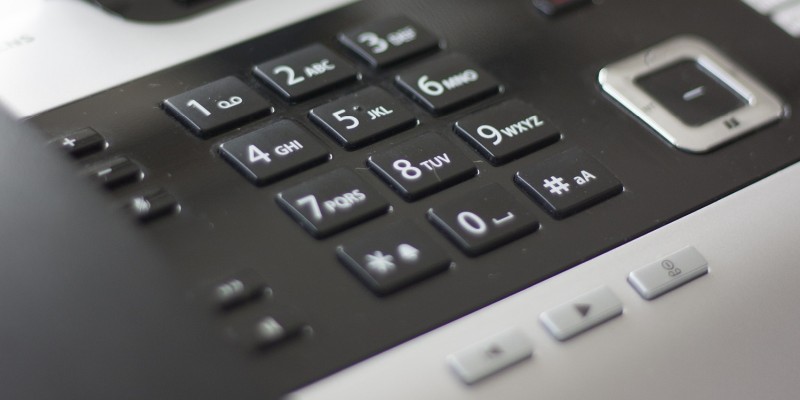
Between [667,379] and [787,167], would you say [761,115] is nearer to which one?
[787,167]

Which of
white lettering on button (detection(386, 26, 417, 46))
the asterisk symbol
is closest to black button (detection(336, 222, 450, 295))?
the asterisk symbol

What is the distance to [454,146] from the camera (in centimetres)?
40

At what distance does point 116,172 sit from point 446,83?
5.2 inches

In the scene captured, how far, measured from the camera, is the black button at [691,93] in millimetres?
429

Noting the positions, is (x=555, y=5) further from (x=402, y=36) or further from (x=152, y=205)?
(x=152, y=205)

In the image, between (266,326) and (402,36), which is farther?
(402,36)

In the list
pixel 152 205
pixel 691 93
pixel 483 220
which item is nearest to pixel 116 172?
pixel 152 205

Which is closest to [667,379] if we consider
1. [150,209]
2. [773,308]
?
[773,308]

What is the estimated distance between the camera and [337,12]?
0.47 metres

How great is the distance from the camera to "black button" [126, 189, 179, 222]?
1.17 ft

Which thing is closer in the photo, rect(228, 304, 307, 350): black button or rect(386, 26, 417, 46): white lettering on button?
rect(228, 304, 307, 350): black button

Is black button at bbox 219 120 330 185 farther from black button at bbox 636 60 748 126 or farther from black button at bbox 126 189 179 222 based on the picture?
black button at bbox 636 60 748 126

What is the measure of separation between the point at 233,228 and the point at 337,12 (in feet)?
0.47

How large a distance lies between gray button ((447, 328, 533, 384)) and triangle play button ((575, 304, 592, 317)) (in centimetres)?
2
